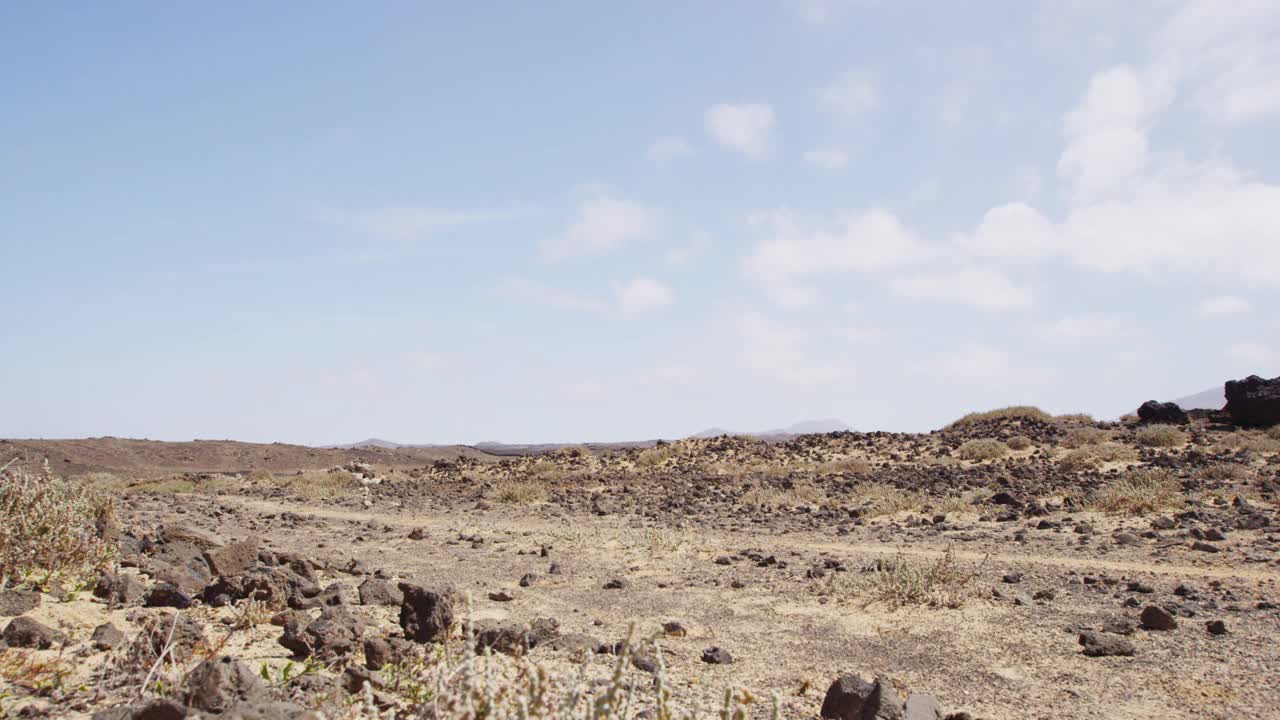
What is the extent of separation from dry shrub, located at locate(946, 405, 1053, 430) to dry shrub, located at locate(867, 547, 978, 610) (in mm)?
23629

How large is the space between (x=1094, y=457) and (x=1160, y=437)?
12.9 feet

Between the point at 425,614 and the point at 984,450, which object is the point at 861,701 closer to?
the point at 425,614

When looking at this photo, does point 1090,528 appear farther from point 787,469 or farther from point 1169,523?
point 787,469

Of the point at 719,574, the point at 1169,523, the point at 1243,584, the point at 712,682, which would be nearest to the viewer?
the point at 712,682

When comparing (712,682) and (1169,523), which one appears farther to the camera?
(1169,523)

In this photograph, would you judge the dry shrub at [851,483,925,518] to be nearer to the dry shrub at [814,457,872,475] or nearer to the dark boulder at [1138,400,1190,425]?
the dry shrub at [814,457,872,475]

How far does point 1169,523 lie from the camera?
37.3 ft

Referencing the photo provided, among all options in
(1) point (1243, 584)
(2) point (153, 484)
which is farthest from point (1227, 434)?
(2) point (153, 484)

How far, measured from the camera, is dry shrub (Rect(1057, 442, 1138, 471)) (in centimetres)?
1934

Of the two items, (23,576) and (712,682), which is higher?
(23,576)

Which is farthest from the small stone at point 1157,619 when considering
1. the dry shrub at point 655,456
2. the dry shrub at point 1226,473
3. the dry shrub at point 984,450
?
the dry shrub at point 655,456

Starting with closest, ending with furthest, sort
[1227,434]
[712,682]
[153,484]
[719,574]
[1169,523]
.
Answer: [712,682]
[719,574]
[1169,523]
[1227,434]
[153,484]

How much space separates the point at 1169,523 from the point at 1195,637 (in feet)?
21.1

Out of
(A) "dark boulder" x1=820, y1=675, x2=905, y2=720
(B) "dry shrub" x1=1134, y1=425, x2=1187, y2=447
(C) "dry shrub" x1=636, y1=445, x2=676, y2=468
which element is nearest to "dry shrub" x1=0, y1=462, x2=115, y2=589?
(A) "dark boulder" x1=820, y1=675, x2=905, y2=720
